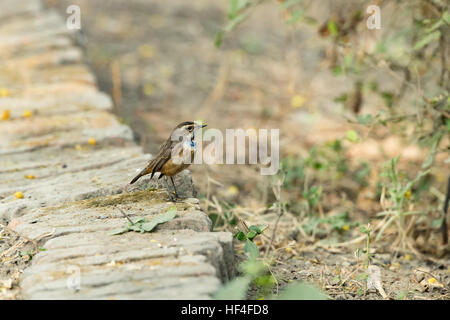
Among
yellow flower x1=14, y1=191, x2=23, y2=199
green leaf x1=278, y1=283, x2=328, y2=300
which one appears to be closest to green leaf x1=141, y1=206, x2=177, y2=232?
green leaf x1=278, y1=283, x2=328, y2=300

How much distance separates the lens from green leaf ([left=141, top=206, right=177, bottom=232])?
2.71 metres

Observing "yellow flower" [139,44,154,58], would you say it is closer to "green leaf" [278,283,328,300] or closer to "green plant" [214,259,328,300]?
"green plant" [214,259,328,300]

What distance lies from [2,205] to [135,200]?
2.46 ft

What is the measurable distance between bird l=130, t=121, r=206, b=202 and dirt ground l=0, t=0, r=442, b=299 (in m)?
0.50

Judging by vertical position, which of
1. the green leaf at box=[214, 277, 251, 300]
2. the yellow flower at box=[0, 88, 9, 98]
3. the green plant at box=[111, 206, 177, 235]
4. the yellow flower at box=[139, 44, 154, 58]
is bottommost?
the green leaf at box=[214, 277, 251, 300]

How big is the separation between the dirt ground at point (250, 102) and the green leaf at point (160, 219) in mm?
629

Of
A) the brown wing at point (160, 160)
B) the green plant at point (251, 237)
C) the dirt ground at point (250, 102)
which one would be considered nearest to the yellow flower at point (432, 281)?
the dirt ground at point (250, 102)

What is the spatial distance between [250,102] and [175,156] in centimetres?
388

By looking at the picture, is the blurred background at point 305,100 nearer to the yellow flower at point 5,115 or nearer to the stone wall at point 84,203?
the stone wall at point 84,203

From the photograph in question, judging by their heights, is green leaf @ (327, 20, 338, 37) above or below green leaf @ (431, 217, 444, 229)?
above

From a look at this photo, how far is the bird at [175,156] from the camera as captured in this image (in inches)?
121

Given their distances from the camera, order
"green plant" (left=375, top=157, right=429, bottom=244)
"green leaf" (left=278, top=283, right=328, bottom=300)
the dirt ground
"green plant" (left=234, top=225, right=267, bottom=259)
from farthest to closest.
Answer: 1. "green plant" (left=375, top=157, right=429, bottom=244)
2. the dirt ground
3. "green plant" (left=234, top=225, right=267, bottom=259)
4. "green leaf" (left=278, top=283, right=328, bottom=300)

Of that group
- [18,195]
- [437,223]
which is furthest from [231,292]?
[437,223]

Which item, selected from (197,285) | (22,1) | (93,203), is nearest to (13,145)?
(93,203)
